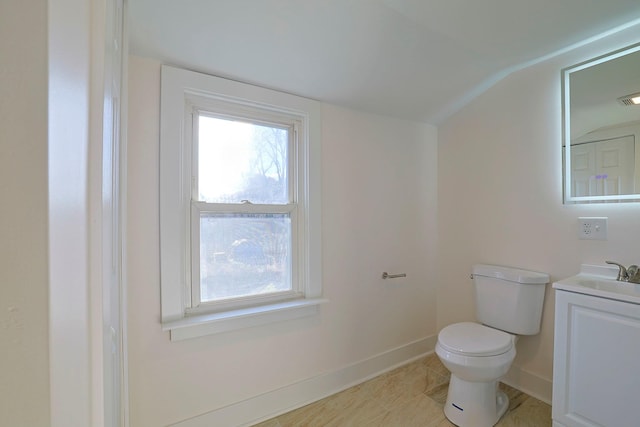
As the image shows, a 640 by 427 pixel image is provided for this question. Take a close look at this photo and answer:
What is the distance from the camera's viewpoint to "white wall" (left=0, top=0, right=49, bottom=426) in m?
0.29

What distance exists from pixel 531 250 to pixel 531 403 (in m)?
0.94

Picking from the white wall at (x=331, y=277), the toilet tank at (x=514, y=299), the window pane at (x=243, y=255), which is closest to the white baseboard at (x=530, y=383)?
the toilet tank at (x=514, y=299)

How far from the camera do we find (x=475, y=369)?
1.36 meters

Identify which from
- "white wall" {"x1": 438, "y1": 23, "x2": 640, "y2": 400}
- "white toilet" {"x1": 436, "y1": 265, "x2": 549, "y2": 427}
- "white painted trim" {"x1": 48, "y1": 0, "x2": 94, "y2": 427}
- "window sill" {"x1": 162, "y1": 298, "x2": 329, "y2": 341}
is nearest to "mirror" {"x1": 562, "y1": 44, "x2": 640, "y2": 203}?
"white wall" {"x1": 438, "y1": 23, "x2": 640, "y2": 400}

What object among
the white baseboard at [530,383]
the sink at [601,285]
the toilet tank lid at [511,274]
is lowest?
the white baseboard at [530,383]

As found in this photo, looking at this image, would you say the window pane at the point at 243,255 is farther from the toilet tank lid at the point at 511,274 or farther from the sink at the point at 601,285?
the sink at the point at 601,285

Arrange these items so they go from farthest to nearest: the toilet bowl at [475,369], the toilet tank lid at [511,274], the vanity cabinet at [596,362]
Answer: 1. the toilet tank lid at [511,274]
2. the toilet bowl at [475,369]
3. the vanity cabinet at [596,362]

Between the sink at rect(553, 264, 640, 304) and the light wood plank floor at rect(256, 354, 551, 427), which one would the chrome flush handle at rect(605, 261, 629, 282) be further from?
the light wood plank floor at rect(256, 354, 551, 427)

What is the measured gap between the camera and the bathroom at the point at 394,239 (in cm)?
127

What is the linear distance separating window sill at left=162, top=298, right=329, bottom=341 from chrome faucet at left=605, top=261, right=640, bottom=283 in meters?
1.53

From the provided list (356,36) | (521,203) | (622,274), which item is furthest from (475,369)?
(356,36)

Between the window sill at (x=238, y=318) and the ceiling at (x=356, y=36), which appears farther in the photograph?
the window sill at (x=238, y=318)

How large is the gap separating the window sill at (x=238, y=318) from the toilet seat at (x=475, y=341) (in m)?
0.74

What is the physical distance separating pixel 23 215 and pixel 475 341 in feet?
5.89
